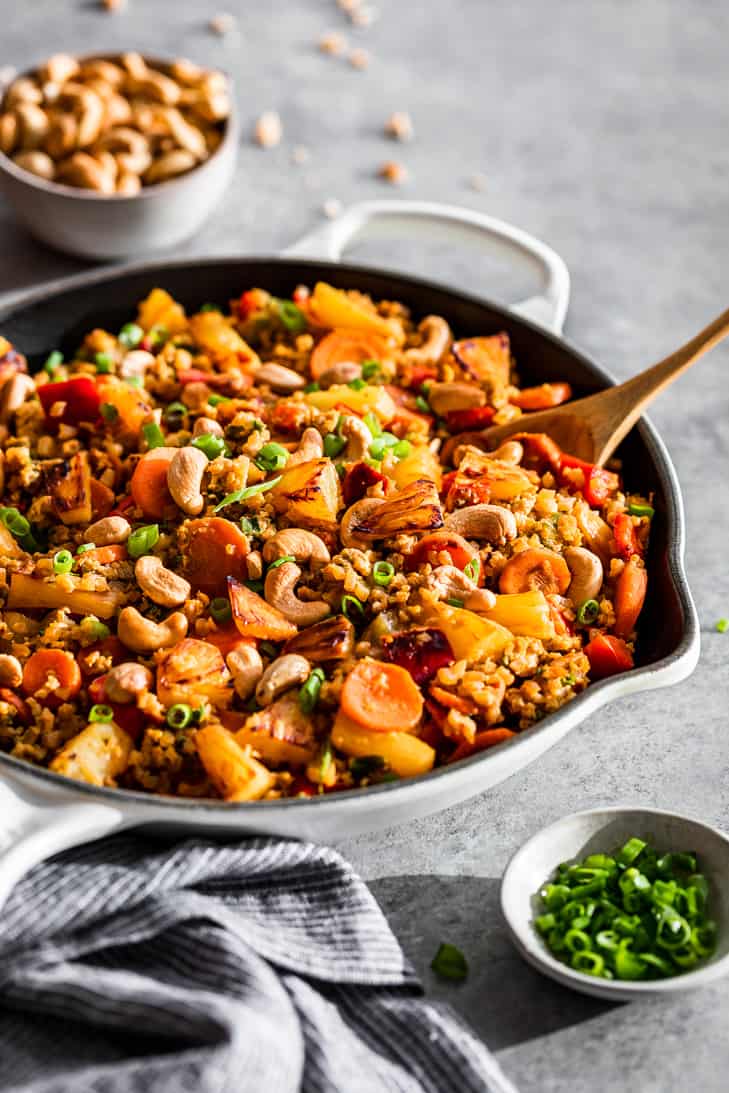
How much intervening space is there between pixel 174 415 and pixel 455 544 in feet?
3.45

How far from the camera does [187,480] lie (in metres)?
3.39

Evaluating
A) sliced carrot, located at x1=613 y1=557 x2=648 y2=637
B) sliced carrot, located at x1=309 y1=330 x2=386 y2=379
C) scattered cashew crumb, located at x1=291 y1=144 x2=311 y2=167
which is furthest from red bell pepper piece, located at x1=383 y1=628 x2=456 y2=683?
scattered cashew crumb, located at x1=291 y1=144 x2=311 y2=167

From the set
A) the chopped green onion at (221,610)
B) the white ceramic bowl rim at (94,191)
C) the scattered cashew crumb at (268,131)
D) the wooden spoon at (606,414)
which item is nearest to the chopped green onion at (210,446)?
the chopped green onion at (221,610)

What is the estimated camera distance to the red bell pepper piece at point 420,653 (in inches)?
124

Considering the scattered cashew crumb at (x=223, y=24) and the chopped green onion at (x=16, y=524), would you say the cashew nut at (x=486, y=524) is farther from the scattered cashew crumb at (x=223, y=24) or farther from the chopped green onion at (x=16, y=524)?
the scattered cashew crumb at (x=223, y=24)

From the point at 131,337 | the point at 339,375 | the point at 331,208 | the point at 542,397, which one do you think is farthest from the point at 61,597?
the point at 331,208

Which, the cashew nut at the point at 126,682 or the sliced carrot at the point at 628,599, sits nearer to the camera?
the cashew nut at the point at 126,682

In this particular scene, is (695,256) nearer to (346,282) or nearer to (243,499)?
(346,282)

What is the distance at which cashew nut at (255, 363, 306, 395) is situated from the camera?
4.02 metres

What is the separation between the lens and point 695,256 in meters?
5.52

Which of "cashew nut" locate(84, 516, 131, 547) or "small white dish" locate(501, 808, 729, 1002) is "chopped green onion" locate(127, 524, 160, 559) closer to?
"cashew nut" locate(84, 516, 131, 547)

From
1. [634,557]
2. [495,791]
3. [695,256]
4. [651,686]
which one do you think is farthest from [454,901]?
[695,256]

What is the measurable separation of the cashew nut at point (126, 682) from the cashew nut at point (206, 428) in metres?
0.80

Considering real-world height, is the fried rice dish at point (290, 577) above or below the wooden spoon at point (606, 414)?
below
